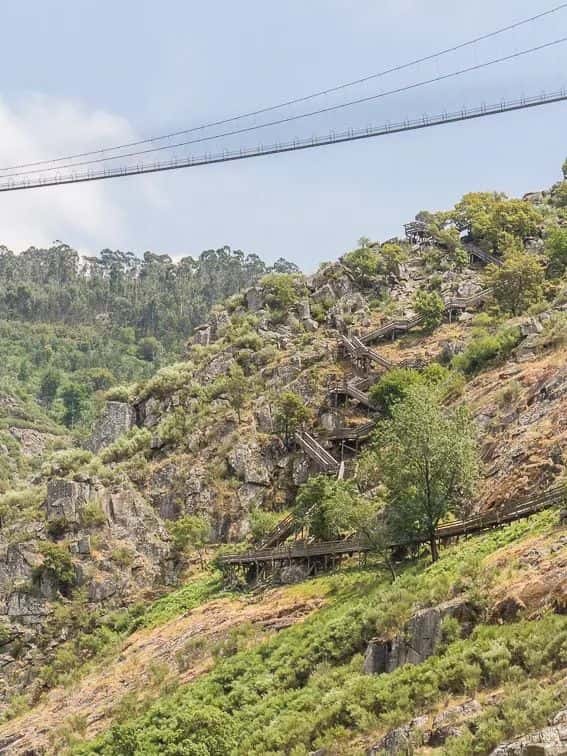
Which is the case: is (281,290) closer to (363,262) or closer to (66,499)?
(363,262)

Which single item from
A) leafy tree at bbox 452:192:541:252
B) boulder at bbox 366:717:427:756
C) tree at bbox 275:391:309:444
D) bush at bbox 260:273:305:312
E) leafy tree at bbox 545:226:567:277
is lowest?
boulder at bbox 366:717:427:756

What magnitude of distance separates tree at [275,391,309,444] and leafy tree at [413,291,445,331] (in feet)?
43.8

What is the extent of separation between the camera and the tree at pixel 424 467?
3478 cm

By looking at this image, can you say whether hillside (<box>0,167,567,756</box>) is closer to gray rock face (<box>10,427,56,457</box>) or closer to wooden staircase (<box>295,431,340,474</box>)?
wooden staircase (<box>295,431,340,474</box>)

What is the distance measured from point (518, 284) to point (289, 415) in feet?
63.6

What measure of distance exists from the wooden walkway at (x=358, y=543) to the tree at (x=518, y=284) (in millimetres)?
24662

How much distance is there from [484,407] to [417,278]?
3120cm

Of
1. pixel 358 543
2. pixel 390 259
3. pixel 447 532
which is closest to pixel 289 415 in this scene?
pixel 358 543

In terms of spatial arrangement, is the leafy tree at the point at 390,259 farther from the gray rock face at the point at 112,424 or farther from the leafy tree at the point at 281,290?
the gray rock face at the point at 112,424

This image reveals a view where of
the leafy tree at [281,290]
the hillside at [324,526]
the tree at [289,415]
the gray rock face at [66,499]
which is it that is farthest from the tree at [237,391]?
the leafy tree at [281,290]

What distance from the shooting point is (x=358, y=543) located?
138 ft

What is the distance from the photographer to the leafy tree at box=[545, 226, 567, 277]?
69500 millimetres

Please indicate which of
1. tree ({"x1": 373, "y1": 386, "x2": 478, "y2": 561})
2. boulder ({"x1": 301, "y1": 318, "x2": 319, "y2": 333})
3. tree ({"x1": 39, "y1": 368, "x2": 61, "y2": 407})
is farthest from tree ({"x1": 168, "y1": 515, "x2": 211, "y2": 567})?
tree ({"x1": 39, "y1": 368, "x2": 61, "y2": 407})

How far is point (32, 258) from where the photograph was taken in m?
168
